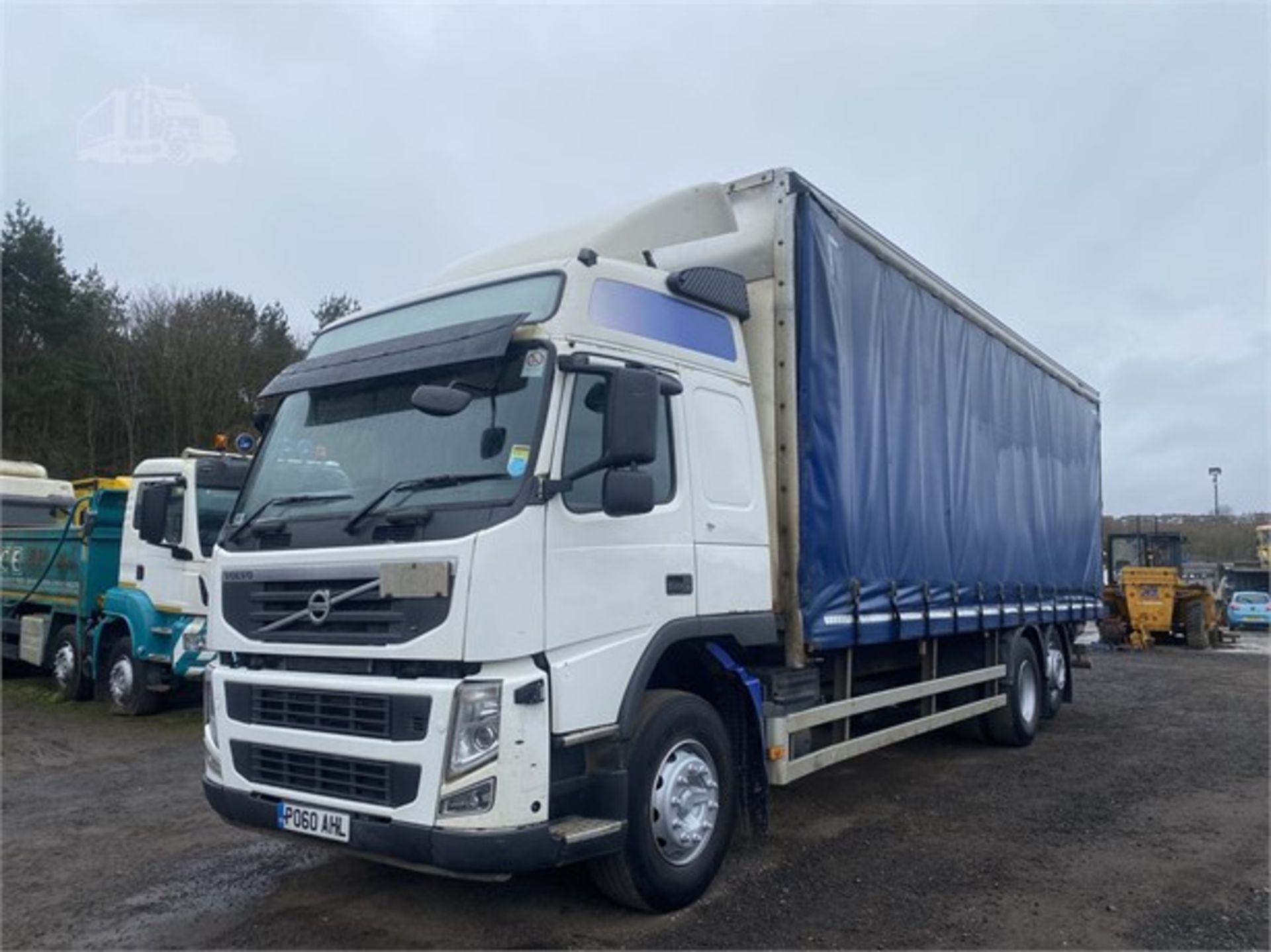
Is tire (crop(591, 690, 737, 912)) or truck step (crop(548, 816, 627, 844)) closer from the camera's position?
truck step (crop(548, 816, 627, 844))

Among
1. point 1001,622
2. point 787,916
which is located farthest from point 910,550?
point 787,916

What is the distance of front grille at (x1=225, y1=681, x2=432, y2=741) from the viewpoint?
3812mm

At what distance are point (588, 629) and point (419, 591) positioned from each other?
0.74m

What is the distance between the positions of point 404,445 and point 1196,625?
75.7 ft

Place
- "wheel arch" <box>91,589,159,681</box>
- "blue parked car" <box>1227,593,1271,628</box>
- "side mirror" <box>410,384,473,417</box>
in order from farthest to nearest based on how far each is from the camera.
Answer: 1. "blue parked car" <box>1227,593,1271,628</box>
2. "wheel arch" <box>91,589,159,681</box>
3. "side mirror" <box>410,384,473,417</box>

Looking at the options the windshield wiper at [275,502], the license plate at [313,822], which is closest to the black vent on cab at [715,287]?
the windshield wiper at [275,502]

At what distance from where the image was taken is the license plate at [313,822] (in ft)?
13.0

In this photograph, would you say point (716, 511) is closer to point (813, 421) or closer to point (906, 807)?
point (813, 421)

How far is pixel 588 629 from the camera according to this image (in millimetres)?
4109

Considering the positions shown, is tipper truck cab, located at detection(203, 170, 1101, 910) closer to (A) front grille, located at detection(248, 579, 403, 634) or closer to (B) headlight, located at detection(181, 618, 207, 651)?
(A) front grille, located at detection(248, 579, 403, 634)

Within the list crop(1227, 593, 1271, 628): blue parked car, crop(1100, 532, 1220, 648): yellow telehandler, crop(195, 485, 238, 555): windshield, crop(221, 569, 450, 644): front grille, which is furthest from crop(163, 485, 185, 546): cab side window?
crop(1227, 593, 1271, 628): blue parked car

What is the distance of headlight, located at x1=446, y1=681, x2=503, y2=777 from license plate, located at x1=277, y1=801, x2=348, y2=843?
0.64m

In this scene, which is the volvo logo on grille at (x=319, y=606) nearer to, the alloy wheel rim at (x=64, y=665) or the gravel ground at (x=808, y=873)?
the gravel ground at (x=808, y=873)

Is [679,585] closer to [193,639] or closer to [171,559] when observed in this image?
[193,639]
